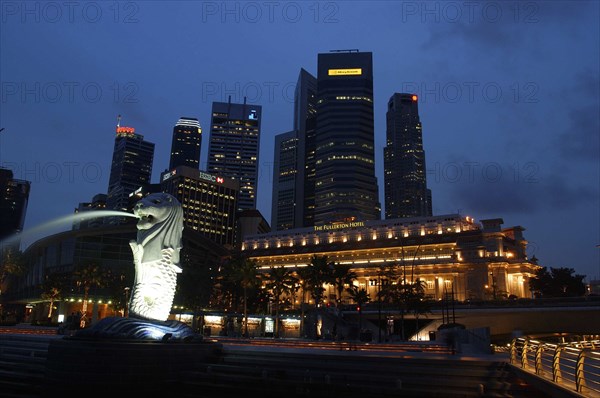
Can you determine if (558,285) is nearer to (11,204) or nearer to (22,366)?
(22,366)

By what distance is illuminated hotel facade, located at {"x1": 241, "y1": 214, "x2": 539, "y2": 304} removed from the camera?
10400 centimetres

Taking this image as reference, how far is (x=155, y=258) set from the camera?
67.7 feet

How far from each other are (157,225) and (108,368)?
6.43m

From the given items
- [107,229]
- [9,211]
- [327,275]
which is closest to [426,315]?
[327,275]

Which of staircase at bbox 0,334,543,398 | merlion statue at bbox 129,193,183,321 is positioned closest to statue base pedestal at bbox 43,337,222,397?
staircase at bbox 0,334,543,398

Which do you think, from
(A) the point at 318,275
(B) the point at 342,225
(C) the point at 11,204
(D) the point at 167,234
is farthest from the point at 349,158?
(D) the point at 167,234

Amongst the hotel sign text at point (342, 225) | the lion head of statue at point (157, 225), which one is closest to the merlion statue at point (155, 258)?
the lion head of statue at point (157, 225)

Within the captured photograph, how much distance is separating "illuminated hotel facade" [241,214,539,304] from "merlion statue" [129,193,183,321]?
75317mm

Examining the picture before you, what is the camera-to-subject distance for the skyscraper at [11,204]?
186m

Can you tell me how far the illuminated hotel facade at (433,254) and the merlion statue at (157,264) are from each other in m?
75.2

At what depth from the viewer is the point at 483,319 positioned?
235ft

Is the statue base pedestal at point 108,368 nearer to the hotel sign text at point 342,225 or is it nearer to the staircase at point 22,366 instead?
the staircase at point 22,366

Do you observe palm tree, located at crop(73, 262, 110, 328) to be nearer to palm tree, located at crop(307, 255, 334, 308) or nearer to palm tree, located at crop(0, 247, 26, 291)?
palm tree, located at crop(0, 247, 26, 291)

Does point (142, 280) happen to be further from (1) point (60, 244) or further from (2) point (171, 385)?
(1) point (60, 244)
